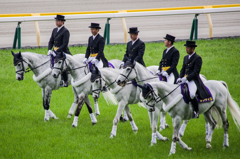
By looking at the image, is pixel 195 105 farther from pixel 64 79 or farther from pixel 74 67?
pixel 64 79

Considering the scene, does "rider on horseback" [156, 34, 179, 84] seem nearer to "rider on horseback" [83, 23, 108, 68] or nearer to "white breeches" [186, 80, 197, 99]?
"white breeches" [186, 80, 197, 99]

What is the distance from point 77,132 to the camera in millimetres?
10172

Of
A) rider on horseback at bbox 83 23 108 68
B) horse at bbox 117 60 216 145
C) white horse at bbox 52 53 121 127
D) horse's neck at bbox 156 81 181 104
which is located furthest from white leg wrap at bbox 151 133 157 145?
rider on horseback at bbox 83 23 108 68

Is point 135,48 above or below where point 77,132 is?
above

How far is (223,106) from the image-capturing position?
28.9 ft

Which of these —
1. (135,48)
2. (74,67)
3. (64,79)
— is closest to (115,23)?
(64,79)

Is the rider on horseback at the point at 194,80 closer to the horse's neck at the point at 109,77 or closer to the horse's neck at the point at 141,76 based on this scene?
the horse's neck at the point at 141,76

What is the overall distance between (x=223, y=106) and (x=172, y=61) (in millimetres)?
1871

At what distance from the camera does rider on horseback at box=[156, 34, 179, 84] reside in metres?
9.43

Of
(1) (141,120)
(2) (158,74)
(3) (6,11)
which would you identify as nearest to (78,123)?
(1) (141,120)

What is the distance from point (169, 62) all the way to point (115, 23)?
46.9ft

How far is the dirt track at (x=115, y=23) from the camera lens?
66.1 ft

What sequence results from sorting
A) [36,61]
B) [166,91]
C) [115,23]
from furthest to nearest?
1. [115,23]
2. [36,61]
3. [166,91]

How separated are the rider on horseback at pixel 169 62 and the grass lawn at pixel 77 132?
1796 millimetres
